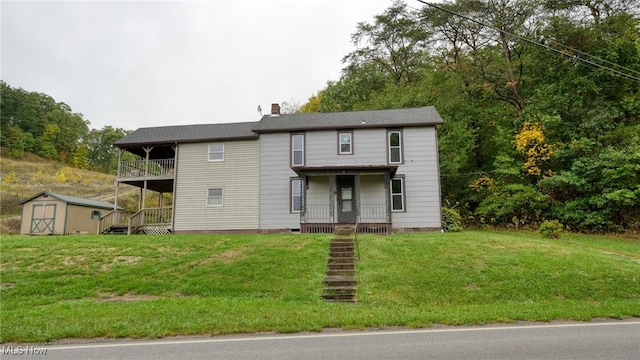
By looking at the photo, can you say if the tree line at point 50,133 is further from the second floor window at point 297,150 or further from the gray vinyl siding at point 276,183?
the second floor window at point 297,150

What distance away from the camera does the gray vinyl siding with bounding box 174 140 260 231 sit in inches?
711

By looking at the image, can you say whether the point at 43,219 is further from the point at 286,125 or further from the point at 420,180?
the point at 420,180

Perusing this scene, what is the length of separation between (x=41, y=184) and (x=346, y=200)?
39649 mm

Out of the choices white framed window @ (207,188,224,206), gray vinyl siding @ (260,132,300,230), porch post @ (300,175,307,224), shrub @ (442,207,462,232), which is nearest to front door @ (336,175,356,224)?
porch post @ (300,175,307,224)

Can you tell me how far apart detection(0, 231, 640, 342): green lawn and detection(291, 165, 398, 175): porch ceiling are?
3769 mm

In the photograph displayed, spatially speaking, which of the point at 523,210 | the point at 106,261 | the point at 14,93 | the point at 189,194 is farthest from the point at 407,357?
the point at 14,93

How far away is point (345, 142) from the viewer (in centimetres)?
1825

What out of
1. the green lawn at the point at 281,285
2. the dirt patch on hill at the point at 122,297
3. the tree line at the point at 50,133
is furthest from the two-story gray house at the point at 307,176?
the tree line at the point at 50,133

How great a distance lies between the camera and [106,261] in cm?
1128

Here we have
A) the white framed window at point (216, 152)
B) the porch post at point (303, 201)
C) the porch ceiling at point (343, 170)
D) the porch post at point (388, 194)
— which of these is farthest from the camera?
the white framed window at point (216, 152)

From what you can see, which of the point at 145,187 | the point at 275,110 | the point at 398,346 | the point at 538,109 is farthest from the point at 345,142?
the point at 398,346

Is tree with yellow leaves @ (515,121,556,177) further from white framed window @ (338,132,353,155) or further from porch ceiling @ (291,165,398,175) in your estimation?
white framed window @ (338,132,353,155)

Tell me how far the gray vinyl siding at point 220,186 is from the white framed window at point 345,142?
171 inches

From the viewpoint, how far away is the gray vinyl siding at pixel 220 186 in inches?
711
